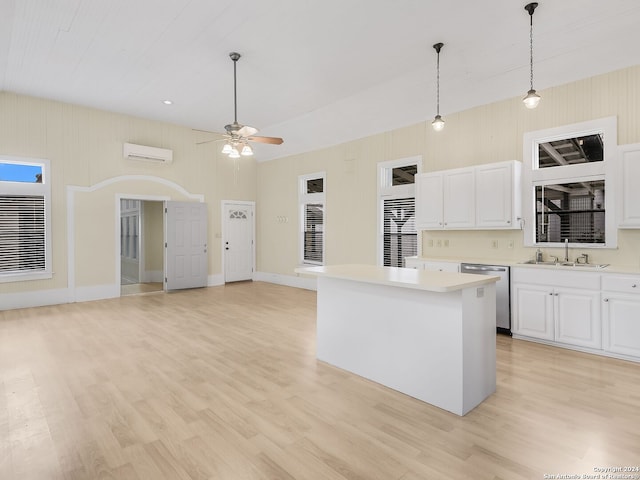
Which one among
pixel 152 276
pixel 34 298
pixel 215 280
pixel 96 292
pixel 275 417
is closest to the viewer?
pixel 275 417

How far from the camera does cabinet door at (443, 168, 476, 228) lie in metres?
5.09

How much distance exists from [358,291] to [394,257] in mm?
3354

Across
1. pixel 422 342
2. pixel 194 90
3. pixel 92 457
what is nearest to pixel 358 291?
pixel 422 342

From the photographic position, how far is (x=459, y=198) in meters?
5.23

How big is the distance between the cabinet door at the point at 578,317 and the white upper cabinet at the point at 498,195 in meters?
1.09

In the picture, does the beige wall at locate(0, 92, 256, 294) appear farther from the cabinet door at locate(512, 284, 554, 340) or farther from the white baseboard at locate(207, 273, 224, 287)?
the cabinet door at locate(512, 284, 554, 340)

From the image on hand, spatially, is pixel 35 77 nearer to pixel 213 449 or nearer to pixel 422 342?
pixel 213 449

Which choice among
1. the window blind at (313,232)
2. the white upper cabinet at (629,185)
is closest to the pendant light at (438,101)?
the white upper cabinet at (629,185)

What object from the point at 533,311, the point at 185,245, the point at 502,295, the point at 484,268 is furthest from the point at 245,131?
the point at 185,245

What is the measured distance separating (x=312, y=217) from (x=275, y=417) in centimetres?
602

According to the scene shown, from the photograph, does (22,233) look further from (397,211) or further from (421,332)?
(421,332)

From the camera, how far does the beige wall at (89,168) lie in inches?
248

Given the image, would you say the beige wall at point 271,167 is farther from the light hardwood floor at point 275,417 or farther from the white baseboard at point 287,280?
the light hardwood floor at point 275,417

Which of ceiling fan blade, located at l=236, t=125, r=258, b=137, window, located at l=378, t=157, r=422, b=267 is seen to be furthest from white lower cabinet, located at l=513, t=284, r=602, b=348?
ceiling fan blade, located at l=236, t=125, r=258, b=137
